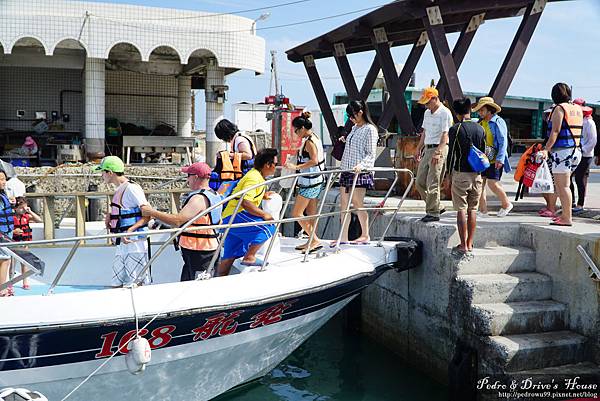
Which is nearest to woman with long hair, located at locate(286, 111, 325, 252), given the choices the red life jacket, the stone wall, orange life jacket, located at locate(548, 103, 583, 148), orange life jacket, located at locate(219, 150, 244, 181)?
orange life jacket, located at locate(219, 150, 244, 181)

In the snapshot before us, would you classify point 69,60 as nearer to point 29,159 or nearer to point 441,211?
point 29,159

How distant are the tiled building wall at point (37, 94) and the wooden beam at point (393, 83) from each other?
11.9 metres

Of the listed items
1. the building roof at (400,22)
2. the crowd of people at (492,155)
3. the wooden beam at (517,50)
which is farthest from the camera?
the wooden beam at (517,50)

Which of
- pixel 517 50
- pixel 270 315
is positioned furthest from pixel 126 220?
pixel 517 50

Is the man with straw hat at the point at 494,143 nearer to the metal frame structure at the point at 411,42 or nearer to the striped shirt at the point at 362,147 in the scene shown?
the metal frame structure at the point at 411,42

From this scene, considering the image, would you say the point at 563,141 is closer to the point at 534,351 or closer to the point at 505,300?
the point at 505,300

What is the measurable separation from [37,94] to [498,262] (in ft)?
54.2

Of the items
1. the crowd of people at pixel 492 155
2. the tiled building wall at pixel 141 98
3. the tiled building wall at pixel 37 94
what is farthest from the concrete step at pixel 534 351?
the tiled building wall at pixel 37 94

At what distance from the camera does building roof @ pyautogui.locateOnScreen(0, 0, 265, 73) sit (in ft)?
50.3

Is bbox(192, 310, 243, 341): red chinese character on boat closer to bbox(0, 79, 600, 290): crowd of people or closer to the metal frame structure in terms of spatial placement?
bbox(0, 79, 600, 290): crowd of people

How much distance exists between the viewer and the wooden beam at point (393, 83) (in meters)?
9.47

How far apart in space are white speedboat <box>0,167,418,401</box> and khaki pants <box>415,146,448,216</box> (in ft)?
2.79

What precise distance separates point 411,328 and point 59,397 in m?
3.60

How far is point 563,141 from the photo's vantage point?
251 inches
